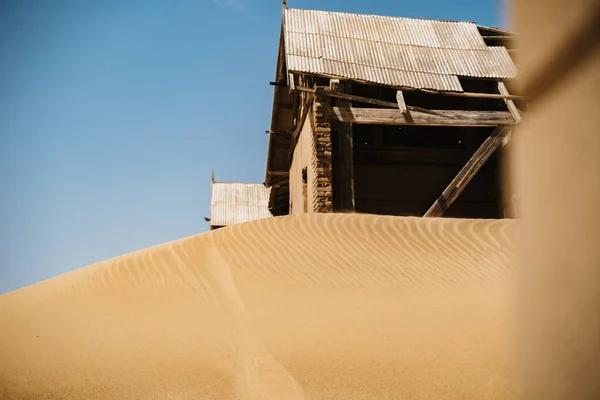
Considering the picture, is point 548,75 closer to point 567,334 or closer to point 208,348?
point 567,334

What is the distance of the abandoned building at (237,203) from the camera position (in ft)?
64.6

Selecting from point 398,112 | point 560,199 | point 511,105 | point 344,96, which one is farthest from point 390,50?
point 560,199

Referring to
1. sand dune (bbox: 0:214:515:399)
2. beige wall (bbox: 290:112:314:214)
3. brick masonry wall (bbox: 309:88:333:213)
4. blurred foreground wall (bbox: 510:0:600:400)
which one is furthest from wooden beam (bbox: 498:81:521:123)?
blurred foreground wall (bbox: 510:0:600:400)

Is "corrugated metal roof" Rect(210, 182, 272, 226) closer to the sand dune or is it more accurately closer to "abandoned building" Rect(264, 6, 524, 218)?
"abandoned building" Rect(264, 6, 524, 218)

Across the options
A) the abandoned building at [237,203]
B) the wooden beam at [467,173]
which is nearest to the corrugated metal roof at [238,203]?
the abandoned building at [237,203]

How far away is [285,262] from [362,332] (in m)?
1.99

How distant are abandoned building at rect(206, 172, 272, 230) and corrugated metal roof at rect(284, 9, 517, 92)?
9.78 meters

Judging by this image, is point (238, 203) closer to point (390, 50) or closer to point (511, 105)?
point (390, 50)

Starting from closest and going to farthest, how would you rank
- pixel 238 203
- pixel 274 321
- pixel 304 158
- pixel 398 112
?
1. pixel 274 321
2. pixel 398 112
3. pixel 304 158
4. pixel 238 203

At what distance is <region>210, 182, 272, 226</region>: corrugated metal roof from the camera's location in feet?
64.7

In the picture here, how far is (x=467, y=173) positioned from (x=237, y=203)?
40.5 ft

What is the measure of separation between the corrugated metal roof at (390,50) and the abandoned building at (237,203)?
9.78m

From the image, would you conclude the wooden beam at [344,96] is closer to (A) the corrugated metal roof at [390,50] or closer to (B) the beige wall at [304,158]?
(A) the corrugated metal roof at [390,50]

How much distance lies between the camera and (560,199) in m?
0.60
